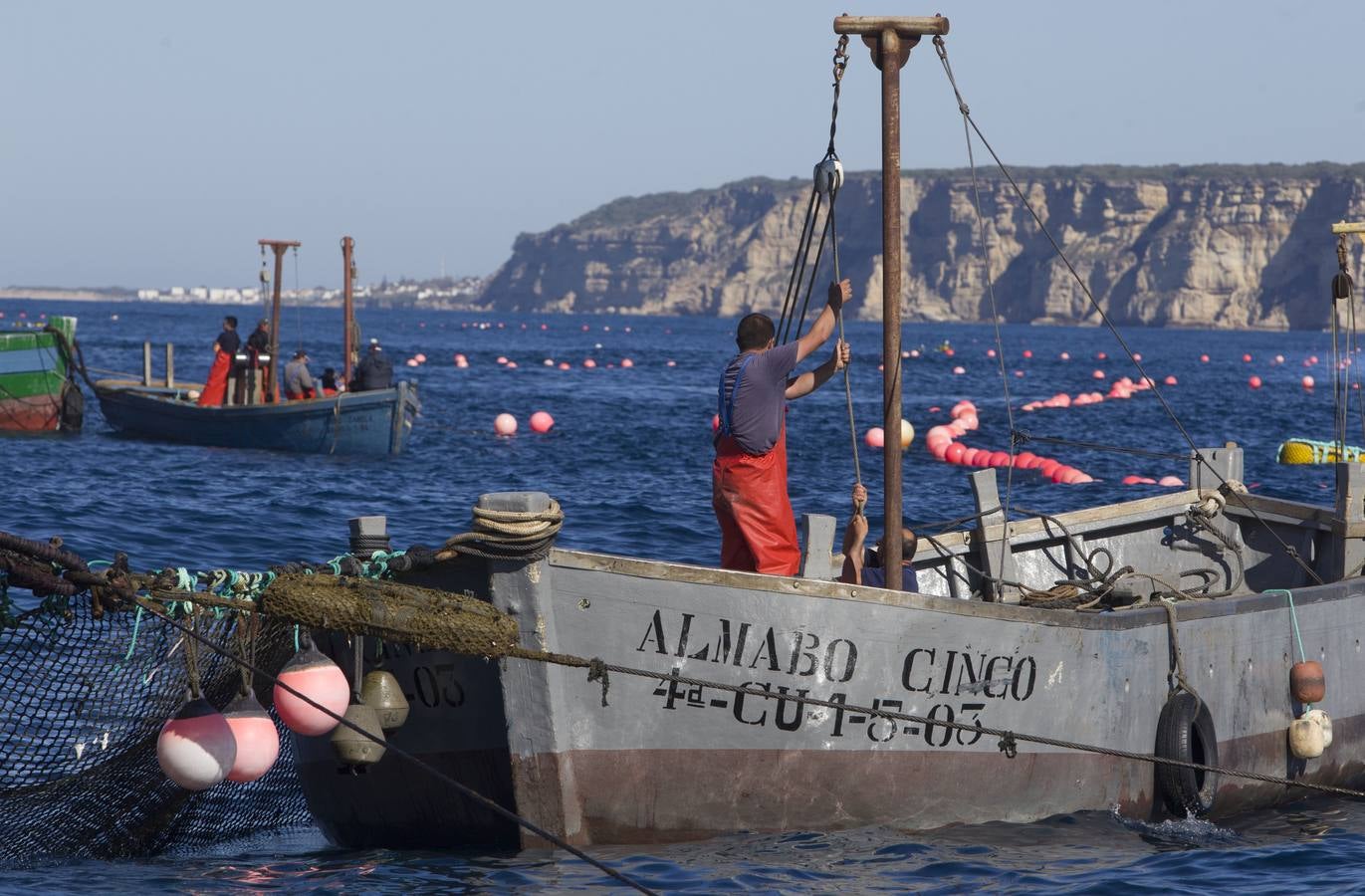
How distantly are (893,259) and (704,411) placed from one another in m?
35.9

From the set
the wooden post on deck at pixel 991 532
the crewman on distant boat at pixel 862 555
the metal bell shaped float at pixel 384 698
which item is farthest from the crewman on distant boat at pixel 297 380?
the metal bell shaped float at pixel 384 698

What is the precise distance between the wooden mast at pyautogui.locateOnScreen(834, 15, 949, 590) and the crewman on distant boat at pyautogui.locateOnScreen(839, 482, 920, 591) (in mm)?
139

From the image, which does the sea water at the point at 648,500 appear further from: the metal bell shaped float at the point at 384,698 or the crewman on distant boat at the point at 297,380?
the crewman on distant boat at the point at 297,380

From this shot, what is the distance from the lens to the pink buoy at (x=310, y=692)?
6.89 m

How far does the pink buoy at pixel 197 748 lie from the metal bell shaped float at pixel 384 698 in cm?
76

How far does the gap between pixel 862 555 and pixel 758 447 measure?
1129 millimetres

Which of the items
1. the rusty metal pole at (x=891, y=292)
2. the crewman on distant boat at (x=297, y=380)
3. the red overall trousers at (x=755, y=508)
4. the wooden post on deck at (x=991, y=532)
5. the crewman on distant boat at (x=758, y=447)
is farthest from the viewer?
the crewman on distant boat at (x=297, y=380)

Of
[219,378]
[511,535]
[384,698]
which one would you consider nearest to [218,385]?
[219,378]

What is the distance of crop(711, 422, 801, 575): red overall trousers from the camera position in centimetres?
828

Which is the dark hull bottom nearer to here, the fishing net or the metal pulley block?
the fishing net

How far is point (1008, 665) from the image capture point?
815cm

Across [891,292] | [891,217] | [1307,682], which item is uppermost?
[891,217]

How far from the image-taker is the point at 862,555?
900cm

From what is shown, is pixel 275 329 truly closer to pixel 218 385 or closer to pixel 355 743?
pixel 218 385
